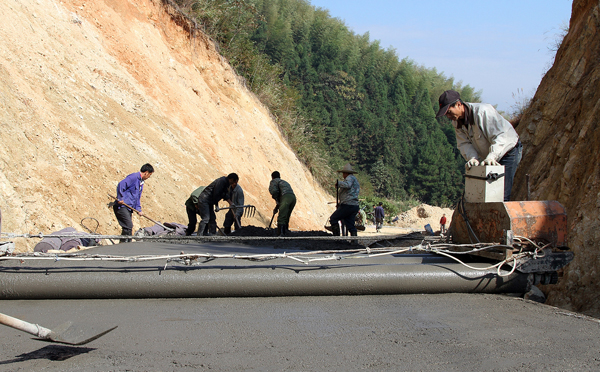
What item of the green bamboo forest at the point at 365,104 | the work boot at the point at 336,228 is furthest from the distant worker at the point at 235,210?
the green bamboo forest at the point at 365,104

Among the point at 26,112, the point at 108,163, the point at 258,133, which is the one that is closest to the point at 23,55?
the point at 26,112

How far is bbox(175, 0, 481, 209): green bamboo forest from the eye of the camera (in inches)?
1861

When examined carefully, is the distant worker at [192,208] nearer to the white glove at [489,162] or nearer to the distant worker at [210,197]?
the distant worker at [210,197]

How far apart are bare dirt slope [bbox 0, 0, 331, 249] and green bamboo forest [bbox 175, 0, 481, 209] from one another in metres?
25.6

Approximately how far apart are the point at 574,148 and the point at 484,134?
10.6 feet

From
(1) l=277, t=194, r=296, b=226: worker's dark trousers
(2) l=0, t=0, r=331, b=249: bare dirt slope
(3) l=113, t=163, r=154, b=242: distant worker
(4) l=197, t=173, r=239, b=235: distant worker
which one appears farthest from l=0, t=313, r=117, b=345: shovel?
(1) l=277, t=194, r=296, b=226: worker's dark trousers

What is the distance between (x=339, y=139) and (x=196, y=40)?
32.6 m

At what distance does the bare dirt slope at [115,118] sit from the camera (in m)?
8.58

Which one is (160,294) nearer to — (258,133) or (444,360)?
(444,360)

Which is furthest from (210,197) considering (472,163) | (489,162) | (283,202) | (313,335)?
(313,335)

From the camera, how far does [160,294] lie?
3115mm

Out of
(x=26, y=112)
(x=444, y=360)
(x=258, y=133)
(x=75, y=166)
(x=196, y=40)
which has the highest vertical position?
(x=196, y=40)

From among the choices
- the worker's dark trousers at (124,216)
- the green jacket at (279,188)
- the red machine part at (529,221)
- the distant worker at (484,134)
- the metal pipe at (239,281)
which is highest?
the distant worker at (484,134)

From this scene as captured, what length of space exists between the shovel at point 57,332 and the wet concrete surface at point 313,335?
0.20ft
